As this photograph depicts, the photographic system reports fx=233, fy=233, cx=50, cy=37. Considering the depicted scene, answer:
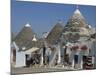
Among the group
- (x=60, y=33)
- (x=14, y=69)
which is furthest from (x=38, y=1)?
(x=14, y=69)

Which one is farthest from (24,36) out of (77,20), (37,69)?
(77,20)

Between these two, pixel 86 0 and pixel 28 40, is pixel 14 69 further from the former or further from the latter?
pixel 86 0

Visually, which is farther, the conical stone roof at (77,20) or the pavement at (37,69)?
the conical stone roof at (77,20)

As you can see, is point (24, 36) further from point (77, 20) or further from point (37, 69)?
point (77, 20)

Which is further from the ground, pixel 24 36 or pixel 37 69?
pixel 24 36

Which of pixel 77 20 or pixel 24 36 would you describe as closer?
pixel 24 36

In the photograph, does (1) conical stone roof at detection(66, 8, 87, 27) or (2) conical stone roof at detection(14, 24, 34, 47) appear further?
(1) conical stone roof at detection(66, 8, 87, 27)

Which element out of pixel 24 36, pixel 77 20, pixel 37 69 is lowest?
pixel 37 69

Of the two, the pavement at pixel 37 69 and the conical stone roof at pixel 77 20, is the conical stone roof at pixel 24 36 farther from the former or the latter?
the conical stone roof at pixel 77 20

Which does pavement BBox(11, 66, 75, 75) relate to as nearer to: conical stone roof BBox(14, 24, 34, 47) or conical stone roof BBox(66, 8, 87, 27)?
conical stone roof BBox(14, 24, 34, 47)

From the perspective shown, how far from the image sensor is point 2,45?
2.15 metres

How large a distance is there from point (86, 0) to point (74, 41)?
46cm

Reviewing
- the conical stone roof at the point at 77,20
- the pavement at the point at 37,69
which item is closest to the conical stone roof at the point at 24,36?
the pavement at the point at 37,69

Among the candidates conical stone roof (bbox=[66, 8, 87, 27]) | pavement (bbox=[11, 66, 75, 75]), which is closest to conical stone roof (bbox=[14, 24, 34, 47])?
pavement (bbox=[11, 66, 75, 75])
